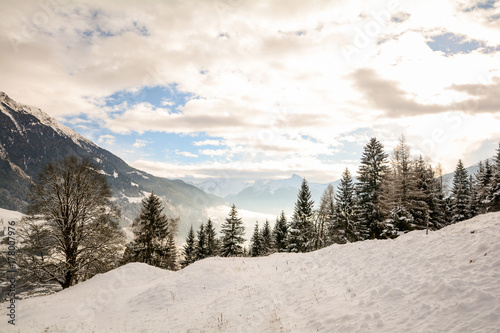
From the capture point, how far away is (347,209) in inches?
1340

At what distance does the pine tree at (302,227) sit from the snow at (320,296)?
2046 centimetres

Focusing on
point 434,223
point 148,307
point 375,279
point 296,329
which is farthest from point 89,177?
point 434,223

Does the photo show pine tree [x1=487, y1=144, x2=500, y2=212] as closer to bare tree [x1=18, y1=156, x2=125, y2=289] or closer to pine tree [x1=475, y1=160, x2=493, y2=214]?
pine tree [x1=475, y1=160, x2=493, y2=214]

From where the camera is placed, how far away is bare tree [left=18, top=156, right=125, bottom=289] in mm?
16422

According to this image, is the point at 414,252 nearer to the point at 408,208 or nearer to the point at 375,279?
the point at 375,279

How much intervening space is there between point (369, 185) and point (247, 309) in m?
25.9

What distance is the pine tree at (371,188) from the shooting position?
29953 mm

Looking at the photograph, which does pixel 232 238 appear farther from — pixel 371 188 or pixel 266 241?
pixel 371 188

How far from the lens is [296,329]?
7.77 meters

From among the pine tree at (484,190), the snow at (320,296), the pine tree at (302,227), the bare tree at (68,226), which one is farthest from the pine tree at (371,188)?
the bare tree at (68,226)

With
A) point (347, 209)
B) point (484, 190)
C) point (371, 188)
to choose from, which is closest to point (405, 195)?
point (371, 188)

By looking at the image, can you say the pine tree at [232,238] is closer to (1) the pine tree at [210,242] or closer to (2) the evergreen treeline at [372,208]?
(2) the evergreen treeline at [372,208]

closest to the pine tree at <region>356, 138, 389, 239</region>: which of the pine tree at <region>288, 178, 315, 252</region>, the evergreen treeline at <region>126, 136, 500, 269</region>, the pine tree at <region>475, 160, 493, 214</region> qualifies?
the evergreen treeline at <region>126, 136, 500, 269</region>

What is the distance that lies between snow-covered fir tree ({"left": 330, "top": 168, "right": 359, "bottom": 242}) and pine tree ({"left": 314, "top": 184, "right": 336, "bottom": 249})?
0.66 metres
